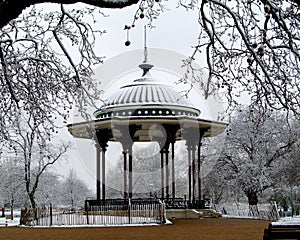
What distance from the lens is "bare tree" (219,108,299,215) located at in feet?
116

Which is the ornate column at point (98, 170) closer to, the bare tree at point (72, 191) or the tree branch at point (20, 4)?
the tree branch at point (20, 4)

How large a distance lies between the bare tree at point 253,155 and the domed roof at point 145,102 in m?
7.72

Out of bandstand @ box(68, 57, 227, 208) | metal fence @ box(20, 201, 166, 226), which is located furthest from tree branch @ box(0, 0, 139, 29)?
bandstand @ box(68, 57, 227, 208)

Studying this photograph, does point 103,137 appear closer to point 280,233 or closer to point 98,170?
point 98,170

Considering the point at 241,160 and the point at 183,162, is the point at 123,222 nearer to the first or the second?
the point at 241,160

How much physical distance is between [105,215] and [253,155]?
1450 cm

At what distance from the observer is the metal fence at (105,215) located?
2338cm

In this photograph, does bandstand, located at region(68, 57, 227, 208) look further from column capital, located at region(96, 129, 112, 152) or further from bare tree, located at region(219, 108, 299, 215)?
bare tree, located at region(219, 108, 299, 215)

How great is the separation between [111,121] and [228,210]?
433 inches

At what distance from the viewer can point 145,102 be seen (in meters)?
27.8

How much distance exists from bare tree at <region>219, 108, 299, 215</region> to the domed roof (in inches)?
304

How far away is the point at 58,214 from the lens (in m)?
24.9

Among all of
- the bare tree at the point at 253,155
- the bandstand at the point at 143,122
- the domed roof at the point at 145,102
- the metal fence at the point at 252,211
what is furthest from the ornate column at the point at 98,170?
the bare tree at the point at 253,155

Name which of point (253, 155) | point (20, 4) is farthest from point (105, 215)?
point (20, 4)
